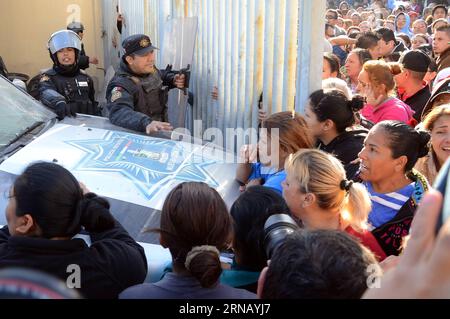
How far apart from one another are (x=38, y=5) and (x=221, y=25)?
16.2ft

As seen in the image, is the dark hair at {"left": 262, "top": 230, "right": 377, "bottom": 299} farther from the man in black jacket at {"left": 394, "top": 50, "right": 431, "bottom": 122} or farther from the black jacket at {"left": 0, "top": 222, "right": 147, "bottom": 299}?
the man in black jacket at {"left": 394, "top": 50, "right": 431, "bottom": 122}

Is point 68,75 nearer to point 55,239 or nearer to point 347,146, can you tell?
point 347,146

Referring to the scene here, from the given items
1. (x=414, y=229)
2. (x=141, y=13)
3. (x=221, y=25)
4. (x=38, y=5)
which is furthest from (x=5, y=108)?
(x=38, y=5)

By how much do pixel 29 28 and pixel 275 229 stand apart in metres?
7.88

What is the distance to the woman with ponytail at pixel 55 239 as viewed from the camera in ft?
5.90

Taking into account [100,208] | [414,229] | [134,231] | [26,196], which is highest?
[414,229]

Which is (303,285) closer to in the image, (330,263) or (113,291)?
(330,263)

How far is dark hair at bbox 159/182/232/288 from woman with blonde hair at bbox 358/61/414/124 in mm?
2430

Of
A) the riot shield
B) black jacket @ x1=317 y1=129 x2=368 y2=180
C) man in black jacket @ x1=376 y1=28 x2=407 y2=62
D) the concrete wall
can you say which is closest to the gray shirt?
black jacket @ x1=317 y1=129 x2=368 y2=180

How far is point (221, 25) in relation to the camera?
188 inches

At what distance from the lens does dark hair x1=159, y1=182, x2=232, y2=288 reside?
1.81m

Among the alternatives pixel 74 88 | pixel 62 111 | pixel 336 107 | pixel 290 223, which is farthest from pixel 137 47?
pixel 290 223

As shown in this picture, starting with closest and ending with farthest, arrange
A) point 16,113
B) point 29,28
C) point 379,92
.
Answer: point 16,113
point 379,92
point 29,28

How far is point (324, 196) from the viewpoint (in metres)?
2.18
